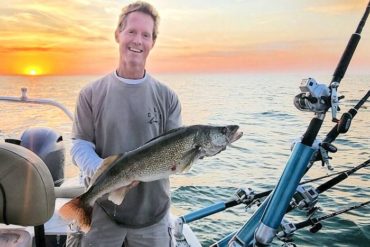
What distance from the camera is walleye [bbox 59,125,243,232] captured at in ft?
9.69

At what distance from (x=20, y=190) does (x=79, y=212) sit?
54 cm

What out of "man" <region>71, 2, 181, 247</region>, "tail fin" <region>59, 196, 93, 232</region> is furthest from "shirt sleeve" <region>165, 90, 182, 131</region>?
"tail fin" <region>59, 196, 93, 232</region>

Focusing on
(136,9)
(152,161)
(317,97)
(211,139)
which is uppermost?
(136,9)

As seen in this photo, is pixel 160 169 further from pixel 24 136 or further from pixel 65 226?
pixel 24 136

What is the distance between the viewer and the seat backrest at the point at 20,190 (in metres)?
2.59

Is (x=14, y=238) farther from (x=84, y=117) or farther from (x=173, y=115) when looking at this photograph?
(x=173, y=115)

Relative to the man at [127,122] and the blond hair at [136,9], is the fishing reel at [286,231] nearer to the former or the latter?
the man at [127,122]

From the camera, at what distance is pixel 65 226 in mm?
4414

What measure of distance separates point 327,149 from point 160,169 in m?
1.10

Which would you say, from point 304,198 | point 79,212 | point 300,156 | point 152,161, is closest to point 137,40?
point 152,161

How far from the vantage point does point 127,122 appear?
10.9ft

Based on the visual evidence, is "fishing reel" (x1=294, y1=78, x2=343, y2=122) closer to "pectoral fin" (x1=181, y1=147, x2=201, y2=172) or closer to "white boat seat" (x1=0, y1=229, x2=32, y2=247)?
"pectoral fin" (x1=181, y1=147, x2=201, y2=172)

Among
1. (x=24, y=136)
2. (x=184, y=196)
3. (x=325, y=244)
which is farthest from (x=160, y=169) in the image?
(x=184, y=196)

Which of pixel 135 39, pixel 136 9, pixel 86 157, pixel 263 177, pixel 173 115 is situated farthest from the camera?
pixel 263 177
